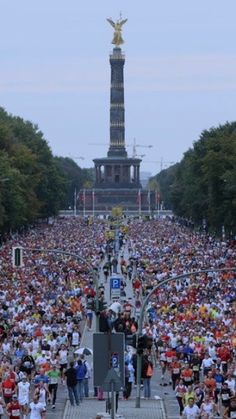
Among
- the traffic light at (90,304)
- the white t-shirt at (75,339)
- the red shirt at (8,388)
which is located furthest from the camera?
the traffic light at (90,304)

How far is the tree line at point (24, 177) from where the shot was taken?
382 feet

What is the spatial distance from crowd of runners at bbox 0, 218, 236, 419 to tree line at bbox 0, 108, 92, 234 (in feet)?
58.2

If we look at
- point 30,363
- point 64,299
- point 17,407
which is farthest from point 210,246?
point 17,407

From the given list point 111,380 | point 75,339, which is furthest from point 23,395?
point 75,339

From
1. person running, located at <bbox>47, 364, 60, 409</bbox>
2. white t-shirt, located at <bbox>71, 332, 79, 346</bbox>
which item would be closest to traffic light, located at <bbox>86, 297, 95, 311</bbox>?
white t-shirt, located at <bbox>71, 332, 79, 346</bbox>

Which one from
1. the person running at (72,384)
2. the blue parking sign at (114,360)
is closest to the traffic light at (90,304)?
the person running at (72,384)

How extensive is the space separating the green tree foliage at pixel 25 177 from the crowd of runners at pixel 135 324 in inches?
680

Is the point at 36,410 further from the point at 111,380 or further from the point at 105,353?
the point at 111,380

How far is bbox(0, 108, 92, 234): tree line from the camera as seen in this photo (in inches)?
4584

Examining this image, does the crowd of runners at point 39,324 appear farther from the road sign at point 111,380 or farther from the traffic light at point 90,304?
the road sign at point 111,380

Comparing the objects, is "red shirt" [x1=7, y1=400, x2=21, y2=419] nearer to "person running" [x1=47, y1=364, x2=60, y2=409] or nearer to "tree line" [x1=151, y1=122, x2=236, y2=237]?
"person running" [x1=47, y1=364, x2=60, y2=409]

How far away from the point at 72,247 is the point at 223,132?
43.7 metres

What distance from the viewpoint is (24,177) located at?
435ft

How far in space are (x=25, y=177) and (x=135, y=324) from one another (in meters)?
86.2
